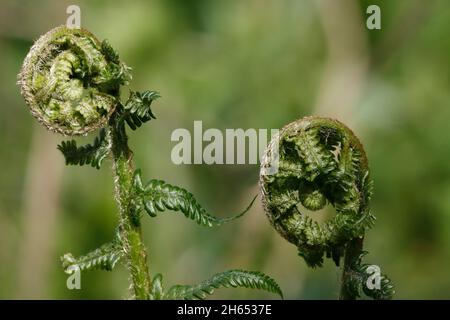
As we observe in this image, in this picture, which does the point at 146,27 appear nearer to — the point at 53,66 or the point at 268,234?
the point at 268,234

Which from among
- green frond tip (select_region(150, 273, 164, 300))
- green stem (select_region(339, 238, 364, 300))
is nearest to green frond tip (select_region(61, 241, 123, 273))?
green frond tip (select_region(150, 273, 164, 300))

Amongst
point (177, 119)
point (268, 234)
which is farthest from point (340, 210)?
point (177, 119)

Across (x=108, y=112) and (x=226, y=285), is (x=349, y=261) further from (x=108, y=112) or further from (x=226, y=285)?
(x=108, y=112)

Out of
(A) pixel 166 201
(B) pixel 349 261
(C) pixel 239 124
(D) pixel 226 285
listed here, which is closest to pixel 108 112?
(A) pixel 166 201

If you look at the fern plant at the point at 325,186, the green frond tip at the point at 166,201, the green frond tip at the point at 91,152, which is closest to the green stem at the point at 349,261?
the fern plant at the point at 325,186

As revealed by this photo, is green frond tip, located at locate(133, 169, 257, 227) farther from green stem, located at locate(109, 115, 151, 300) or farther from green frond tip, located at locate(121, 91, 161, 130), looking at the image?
green frond tip, located at locate(121, 91, 161, 130)
